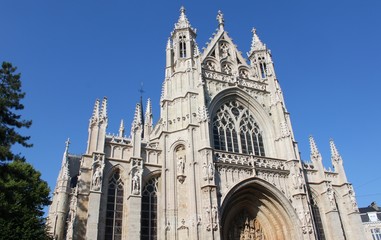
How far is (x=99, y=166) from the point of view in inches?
749

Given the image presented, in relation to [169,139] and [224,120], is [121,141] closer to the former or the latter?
[169,139]

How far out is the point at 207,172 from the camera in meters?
19.9

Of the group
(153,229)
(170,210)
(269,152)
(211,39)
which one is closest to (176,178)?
(170,210)

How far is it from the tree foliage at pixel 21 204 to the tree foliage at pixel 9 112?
88cm

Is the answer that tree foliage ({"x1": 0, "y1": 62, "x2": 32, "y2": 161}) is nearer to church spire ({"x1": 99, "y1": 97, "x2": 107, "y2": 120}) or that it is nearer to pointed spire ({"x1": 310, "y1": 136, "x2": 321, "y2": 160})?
church spire ({"x1": 99, "y1": 97, "x2": 107, "y2": 120})

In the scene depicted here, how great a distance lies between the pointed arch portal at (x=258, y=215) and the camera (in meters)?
21.6

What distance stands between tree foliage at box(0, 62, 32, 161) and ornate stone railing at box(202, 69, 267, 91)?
530 inches

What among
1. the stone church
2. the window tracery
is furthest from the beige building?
the window tracery

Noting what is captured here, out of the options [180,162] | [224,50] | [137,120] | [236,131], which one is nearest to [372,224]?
[236,131]

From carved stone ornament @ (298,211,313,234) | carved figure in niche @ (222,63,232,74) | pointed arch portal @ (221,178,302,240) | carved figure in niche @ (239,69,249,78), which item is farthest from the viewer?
carved figure in niche @ (239,69,249,78)

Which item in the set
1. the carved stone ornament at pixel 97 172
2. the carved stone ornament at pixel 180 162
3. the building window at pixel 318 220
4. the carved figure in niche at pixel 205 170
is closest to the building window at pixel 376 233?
the building window at pixel 318 220

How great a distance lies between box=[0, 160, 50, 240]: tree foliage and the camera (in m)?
15.4

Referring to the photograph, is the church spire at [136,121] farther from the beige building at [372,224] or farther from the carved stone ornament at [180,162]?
the beige building at [372,224]

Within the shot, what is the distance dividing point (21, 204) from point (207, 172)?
34.0ft
